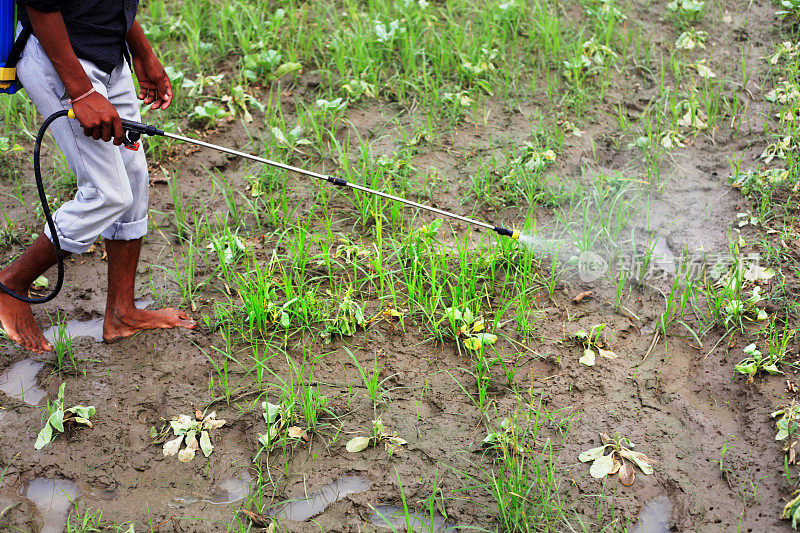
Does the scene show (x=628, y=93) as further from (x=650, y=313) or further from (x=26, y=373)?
(x=26, y=373)

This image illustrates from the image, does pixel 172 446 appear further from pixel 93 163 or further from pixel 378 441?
pixel 93 163

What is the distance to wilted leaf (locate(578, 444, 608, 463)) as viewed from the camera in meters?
2.77

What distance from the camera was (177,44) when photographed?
5305 millimetres

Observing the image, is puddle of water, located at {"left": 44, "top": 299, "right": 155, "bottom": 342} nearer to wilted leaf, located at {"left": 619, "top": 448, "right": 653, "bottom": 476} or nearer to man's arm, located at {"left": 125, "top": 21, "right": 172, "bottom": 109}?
man's arm, located at {"left": 125, "top": 21, "right": 172, "bottom": 109}

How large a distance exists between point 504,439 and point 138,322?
5.91 feet

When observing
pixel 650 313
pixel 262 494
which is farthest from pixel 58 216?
pixel 650 313

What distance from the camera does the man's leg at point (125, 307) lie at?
320cm

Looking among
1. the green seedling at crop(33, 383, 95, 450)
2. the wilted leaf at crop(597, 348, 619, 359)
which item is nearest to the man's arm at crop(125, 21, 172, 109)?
the green seedling at crop(33, 383, 95, 450)

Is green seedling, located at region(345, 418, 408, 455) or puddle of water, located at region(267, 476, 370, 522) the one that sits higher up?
green seedling, located at region(345, 418, 408, 455)

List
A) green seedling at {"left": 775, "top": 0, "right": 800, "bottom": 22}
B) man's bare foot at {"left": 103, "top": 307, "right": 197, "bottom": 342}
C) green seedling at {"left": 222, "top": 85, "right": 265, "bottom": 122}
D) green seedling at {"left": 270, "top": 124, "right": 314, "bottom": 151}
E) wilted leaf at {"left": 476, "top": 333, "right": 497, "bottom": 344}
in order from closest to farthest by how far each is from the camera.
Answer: wilted leaf at {"left": 476, "top": 333, "right": 497, "bottom": 344}
man's bare foot at {"left": 103, "top": 307, "right": 197, "bottom": 342}
green seedling at {"left": 270, "top": 124, "right": 314, "bottom": 151}
green seedling at {"left": 222, "top": 85, "right": 265, "bottom": 122}
green seedling at {"left": 775, "top": 0, "right": 800, "bottom": 22}

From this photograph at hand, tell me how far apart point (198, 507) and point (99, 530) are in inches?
13.8

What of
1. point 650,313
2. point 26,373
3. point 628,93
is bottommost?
point 26,373

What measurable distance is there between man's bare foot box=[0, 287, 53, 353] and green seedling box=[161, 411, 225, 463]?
0.81 m

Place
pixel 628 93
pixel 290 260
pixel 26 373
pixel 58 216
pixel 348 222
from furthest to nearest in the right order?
pixel 628 93, pixel 348 222, pixel 290 260, pixel 26 373, pixel 58 216
